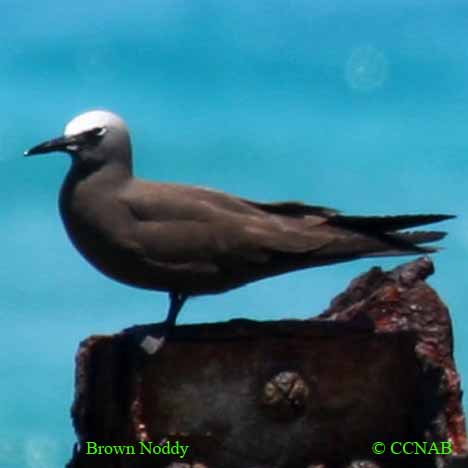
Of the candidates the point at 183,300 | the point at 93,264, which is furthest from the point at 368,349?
the point at 93,264

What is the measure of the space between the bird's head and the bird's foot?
55 cm

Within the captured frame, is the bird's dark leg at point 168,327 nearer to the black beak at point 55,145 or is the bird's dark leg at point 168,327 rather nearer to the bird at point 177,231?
the bird at point 177,231

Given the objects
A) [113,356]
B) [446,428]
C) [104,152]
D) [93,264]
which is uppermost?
[104,152]

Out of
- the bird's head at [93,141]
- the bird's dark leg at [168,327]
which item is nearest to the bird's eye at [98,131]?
the bird's head at [93,141]

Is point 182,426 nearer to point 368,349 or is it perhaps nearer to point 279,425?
point 279,425

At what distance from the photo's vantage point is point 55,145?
402cm

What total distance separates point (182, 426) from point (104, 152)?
32.5 inches

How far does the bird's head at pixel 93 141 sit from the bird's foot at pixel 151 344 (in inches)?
21.6

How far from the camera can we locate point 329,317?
14.0 ft

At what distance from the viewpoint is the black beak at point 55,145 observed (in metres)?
4.02

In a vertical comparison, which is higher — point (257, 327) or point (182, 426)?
point (257, 327)

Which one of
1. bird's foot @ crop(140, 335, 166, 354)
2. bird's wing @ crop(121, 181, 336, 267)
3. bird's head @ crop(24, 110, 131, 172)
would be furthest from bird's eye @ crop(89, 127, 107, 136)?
bird's foot @ crop(140, 335, 166, 354)

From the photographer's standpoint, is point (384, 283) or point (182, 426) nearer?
point (182, 426)

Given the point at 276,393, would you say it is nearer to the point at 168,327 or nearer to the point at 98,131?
the point at 168,327
